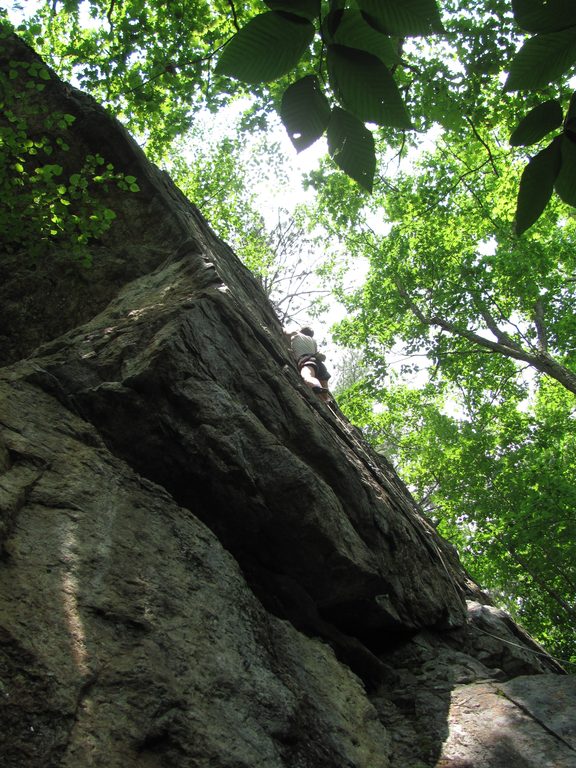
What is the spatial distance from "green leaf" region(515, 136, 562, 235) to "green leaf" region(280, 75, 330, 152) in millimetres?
543

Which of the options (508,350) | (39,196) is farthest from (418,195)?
(39,196)

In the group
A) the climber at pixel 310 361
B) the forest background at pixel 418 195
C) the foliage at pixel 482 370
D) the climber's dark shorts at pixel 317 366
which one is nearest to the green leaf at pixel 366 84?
the forest background at pixel 418 195

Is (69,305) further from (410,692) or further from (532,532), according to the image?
(532,532)

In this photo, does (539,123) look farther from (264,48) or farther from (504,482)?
(504,482)

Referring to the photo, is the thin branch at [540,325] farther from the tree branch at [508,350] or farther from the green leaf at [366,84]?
the green leaf at [366,84]

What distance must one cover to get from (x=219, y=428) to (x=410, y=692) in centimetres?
277

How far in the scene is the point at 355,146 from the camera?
1.45 m

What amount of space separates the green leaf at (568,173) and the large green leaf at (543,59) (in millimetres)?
161

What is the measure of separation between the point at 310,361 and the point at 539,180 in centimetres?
723

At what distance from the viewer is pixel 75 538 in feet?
11.0

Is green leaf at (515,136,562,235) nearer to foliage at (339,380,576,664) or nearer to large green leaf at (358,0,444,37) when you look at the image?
large green leaf at (358,0,444,37)

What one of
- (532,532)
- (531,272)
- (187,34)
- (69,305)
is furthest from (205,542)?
(531,272)

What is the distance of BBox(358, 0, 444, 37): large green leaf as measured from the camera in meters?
1.21

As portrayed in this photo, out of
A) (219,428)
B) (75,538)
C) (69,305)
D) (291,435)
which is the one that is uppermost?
(69,305)
